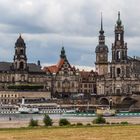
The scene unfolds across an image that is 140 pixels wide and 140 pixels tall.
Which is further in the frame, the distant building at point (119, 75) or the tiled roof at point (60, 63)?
the tiled roof at point (60, 63)

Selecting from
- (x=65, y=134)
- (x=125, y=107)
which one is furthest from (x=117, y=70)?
(x=65, y=134)

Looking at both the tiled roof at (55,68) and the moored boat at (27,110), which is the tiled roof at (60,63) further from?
the moored boat at (27,110)

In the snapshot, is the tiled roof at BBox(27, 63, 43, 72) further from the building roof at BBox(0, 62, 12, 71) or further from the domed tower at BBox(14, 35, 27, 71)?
the building roof at BBox(0, 62, 12, 71)

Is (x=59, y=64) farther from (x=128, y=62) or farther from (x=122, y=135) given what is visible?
Answer: (x=122, y=135)

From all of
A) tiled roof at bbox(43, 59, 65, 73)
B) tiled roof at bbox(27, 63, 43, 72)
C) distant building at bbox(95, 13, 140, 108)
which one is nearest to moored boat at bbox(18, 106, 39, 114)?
distant building at bbox(95, 13, 140, 108)

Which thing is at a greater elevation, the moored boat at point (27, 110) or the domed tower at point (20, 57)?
the domed tower at point (20, 57)

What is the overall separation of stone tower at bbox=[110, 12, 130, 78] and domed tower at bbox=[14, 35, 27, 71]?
26.5 meters

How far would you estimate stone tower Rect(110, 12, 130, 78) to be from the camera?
177m

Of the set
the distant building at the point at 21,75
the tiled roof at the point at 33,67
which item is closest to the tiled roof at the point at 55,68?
the tiled roof at the point at 33,67

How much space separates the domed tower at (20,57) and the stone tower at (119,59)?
87.0 feet

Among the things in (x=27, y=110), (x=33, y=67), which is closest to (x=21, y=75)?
(x=33, y=67)

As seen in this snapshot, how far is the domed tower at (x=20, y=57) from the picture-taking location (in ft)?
577

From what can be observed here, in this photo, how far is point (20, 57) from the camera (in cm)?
17588

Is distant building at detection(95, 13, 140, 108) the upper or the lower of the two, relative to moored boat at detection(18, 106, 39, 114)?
upper
